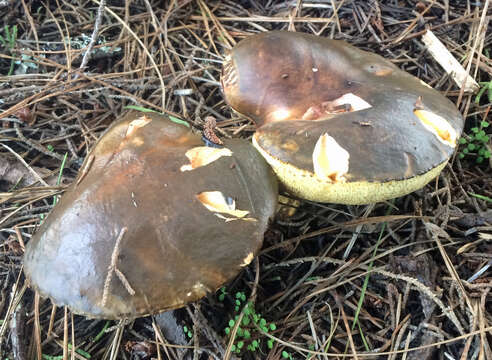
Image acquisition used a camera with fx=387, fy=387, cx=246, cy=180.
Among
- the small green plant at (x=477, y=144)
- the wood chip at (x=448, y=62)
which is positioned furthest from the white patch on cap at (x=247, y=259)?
the wood chip at (x=448, y=62)

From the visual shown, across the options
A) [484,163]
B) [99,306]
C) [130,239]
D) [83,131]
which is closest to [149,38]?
[83,131]

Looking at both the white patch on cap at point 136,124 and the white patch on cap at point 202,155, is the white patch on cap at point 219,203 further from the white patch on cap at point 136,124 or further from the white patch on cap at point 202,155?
the white patch on cap at point 136,124

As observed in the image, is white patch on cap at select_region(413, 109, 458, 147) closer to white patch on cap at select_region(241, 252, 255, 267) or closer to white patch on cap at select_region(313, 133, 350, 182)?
white patch on cap at select_region(313, 133, 350, 182)

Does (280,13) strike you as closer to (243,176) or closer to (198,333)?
(243,176)

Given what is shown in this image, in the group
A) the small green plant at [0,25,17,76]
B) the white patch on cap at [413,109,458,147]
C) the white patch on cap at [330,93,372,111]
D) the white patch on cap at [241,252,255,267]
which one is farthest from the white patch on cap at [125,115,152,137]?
the small green plant at [0,25,17,76]

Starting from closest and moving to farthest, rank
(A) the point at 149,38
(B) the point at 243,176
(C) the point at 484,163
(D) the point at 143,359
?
(B) the point at 243,176
(D) the point at 143,359
(C) the point at 484,163
(A) the point at 149,38

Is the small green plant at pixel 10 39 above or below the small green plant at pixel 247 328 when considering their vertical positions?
above
